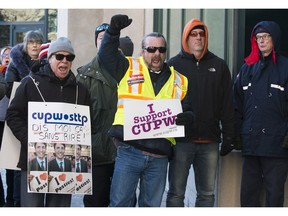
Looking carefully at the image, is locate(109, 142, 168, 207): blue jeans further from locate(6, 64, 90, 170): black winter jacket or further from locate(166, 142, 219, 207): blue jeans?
locate(6, 64, 90, 170): black winter jacket

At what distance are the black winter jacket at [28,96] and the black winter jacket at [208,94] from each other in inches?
45.9

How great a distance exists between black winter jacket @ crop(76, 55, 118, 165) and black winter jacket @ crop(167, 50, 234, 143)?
2.13 ft

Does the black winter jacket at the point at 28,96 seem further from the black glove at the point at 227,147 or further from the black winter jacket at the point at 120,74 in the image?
the black glove at the point at 227,147

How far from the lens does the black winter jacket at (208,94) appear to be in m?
6.86

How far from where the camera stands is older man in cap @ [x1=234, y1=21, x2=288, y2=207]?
696cm

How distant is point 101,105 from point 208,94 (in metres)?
0.95

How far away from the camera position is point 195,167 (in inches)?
274

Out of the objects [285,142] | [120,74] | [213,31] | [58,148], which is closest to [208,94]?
[285,142]

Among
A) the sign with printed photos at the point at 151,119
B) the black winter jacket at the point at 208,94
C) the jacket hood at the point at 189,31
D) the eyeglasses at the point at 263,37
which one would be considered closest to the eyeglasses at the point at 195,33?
the jacket hood at the point at 189,31

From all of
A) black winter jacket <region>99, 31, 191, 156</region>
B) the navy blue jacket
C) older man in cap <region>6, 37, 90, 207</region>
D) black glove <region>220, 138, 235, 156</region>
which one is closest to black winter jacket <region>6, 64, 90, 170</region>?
older man in cap <region>6, 37, 90, 207</region>

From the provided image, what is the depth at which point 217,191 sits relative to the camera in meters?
7.51

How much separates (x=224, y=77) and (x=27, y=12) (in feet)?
65.9
